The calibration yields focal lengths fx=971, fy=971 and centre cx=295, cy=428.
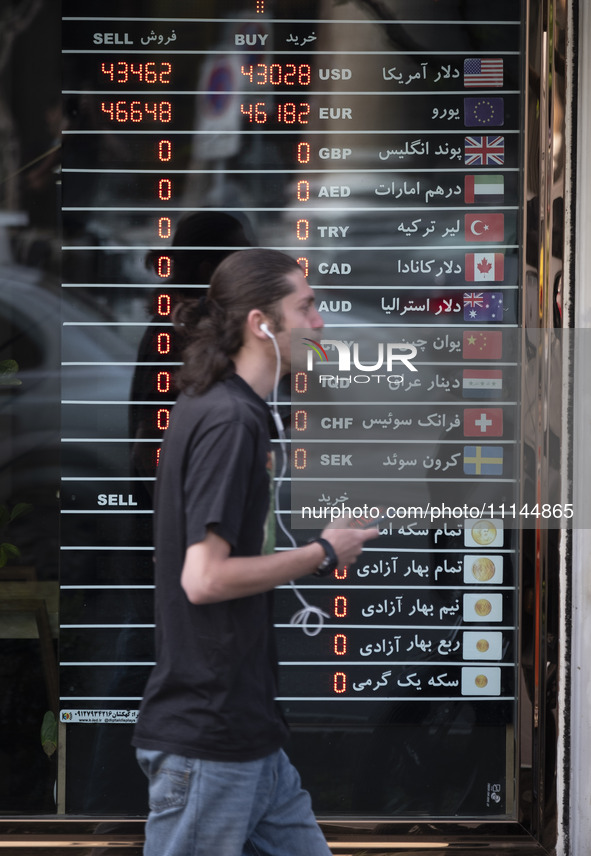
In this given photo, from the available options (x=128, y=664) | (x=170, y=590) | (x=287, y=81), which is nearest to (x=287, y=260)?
(x=170, y=590)

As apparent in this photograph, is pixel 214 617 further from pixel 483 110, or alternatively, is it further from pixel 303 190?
pixel 483 110

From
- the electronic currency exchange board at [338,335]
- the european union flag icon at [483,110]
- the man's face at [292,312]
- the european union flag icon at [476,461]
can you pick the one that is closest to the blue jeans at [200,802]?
the man's face at [292,312]

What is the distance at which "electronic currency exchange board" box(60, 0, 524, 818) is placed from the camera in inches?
135

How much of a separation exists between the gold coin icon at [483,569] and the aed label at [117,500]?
1253 millimetres

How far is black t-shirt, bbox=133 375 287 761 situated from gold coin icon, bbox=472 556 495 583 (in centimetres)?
140

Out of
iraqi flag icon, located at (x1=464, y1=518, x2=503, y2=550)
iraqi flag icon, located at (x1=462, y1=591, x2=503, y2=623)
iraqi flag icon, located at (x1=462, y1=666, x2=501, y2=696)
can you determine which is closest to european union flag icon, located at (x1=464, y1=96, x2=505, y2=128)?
iraqi flag icon, located at (x1=464, y1=518, x2=503, y2=550)

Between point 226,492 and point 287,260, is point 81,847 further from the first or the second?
point 287,260

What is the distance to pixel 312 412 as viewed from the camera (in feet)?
11.5

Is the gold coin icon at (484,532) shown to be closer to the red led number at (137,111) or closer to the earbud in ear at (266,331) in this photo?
the earbud in ear at (266,331)

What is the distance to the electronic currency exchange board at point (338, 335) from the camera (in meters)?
3.43

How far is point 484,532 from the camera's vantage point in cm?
350

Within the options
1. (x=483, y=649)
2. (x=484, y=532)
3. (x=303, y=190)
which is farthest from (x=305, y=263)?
(x=483, y=649)

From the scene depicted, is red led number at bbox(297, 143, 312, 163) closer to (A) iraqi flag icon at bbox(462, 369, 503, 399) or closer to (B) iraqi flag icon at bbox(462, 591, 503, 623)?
(A) iraqi flag icon at bbox(462, 369, 503, 399)

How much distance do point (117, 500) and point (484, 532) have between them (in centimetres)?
133
